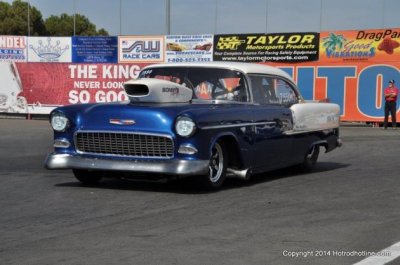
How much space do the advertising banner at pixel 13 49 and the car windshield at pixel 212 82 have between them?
19.0m

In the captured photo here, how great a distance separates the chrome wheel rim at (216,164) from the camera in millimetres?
7809

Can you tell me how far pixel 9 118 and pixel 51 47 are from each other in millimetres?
3281

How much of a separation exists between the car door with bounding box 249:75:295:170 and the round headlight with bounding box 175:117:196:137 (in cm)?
129

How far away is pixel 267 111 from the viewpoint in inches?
340

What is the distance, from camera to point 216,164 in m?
7.94

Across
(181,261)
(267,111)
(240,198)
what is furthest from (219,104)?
(181,261)

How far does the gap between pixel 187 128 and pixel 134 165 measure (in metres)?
0.76

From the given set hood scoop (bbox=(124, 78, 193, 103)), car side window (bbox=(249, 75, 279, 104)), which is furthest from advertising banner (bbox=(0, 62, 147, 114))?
hood scoop (bbox=(124, 78, 193, 103))

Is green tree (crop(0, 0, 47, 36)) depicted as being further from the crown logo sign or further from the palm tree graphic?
the palm tree graphic

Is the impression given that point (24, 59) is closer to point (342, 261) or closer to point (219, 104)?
point (219, 104)

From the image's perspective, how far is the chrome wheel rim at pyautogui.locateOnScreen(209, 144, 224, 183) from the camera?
7.81m

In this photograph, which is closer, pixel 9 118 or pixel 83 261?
pixel 83 261

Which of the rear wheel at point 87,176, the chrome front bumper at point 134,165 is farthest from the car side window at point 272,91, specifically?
the rear wheel at point 87,176

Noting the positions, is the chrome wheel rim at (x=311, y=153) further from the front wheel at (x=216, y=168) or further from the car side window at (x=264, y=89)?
Result: the front wheel at (x=216, y=168)
